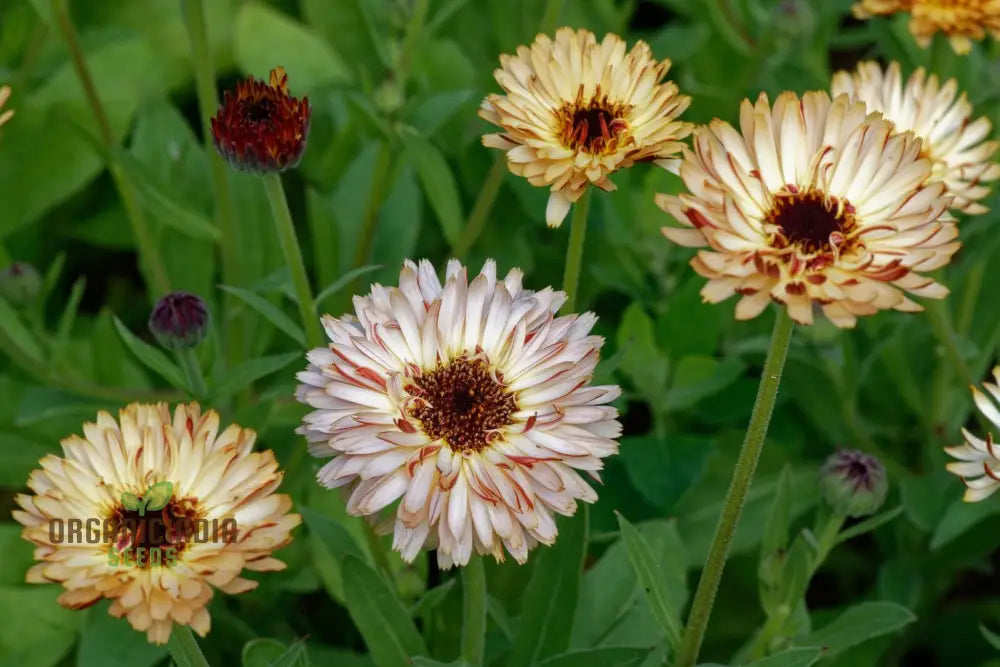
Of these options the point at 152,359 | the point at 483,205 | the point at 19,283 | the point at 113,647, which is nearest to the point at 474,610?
the point at 152,359

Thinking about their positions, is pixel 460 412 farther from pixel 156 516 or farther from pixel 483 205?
pixel 483 205

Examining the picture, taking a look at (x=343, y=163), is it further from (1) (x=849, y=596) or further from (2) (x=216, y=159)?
(1) (x=849, y=596)

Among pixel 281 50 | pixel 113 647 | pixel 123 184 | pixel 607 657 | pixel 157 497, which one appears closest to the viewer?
pixel 157 497

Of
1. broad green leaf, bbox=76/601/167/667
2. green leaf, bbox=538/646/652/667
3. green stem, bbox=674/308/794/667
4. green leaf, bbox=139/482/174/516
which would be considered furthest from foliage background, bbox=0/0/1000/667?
green leaf, bbox=139/482/174/516

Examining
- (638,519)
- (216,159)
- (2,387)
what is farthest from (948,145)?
(2,387)

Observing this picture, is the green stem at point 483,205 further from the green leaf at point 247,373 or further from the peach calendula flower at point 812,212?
the peach calendula flower at point 812,212

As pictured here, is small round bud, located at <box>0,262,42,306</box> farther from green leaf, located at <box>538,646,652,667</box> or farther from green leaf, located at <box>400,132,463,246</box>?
green leaf, located at <box>538,646,652,667</box>
